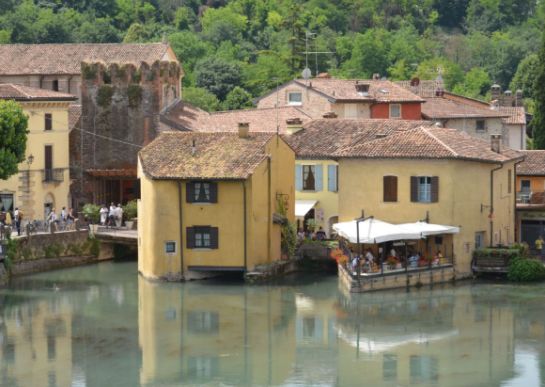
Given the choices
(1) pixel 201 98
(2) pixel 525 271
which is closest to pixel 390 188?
(2) pixel 525 271

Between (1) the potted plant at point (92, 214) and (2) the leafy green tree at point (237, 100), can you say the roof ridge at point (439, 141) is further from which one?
(2) the leafy green tree at point (237, 100)

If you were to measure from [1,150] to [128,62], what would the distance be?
48.6ft

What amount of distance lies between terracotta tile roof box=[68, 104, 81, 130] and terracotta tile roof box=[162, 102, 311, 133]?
407 cm

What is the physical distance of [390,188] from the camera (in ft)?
217

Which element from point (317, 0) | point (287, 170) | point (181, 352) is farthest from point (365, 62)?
point (181, 352)

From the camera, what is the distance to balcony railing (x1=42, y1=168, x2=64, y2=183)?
261 feet

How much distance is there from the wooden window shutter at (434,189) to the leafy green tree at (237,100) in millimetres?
49025

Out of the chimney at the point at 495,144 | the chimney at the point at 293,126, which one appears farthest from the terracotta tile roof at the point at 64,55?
the chimney at the point at 495,144

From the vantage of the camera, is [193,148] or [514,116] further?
[514,116]

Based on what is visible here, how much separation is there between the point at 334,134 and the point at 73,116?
16.0 meters

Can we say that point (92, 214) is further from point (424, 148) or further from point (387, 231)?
point (387, 231)

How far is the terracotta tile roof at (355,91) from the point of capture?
296ft

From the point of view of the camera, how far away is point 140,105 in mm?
83062

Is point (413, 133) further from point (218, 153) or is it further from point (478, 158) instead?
point (218, 153)
